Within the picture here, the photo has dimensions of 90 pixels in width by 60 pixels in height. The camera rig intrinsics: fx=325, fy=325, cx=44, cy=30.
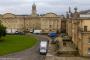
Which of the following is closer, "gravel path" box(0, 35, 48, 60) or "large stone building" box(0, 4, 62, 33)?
"gravel path" box(0, 35, 48, 60)

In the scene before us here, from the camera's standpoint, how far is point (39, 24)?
10881 cm

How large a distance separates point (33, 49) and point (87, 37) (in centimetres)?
1389

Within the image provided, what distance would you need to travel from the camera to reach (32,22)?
361 feet

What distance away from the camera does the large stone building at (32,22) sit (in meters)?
107

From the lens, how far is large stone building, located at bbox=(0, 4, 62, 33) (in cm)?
10681

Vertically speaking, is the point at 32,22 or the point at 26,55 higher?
the point at 32,22

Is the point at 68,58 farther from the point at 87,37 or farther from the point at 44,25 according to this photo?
the point at 44,25

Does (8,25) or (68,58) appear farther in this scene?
(8,25)

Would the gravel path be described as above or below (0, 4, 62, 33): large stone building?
below

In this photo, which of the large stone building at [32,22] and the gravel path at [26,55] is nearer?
the gravel path at [26,55]

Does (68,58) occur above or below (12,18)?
below

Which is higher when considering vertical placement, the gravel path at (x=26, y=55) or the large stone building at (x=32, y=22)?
the large stone building at (x=32, y=22)

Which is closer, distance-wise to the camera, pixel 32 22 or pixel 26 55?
pixel 26 55

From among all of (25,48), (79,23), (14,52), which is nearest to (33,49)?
(25,48)
